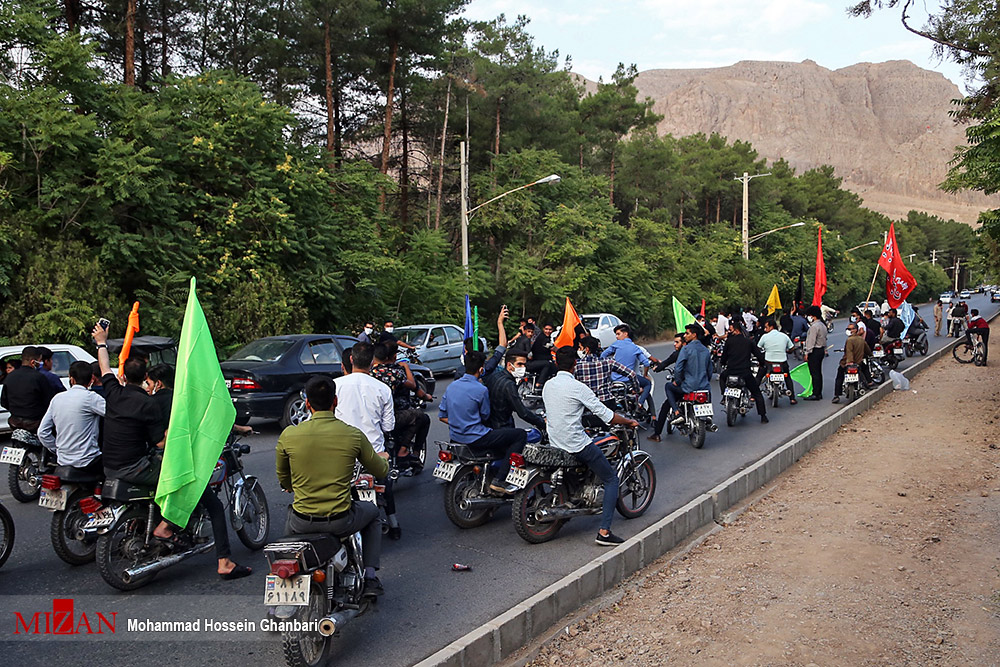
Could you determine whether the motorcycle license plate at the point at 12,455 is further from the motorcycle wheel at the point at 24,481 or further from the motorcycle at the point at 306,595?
the motorcycle at the point at 306,595

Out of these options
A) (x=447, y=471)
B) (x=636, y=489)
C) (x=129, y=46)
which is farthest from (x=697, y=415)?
(x=129, y=46)

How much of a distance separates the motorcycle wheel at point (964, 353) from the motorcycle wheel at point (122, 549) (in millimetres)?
25112

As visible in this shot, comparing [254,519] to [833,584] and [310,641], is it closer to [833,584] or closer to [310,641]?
[310,641]

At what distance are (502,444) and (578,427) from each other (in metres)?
0.85

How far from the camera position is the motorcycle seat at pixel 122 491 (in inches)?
227

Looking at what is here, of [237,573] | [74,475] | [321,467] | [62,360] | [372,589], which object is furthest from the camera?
[62,360]

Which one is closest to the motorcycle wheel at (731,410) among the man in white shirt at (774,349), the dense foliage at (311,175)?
the man in white shirt at (774,349)

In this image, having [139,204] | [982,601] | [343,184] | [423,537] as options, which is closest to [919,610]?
[982,601]

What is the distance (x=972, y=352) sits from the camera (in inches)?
1004

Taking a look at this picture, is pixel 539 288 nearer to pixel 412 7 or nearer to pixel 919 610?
pixel 412 7

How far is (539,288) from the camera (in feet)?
110

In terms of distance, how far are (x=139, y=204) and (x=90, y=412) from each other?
45.2 feet

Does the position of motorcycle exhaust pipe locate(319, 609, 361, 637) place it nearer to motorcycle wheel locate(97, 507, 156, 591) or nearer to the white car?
motorcycle wheel locate(97, 507, 156, 591)

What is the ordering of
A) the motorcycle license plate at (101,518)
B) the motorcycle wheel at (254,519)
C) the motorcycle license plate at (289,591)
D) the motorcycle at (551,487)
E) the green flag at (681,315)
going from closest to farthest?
1. the motorcycle license plate at (289,591)
2. the motorcycle license plate at (101,518)
3. the motorcycle wheel at (254,519)
4. the motorcycle at (551,487)
5. the green flag at (681,315)
